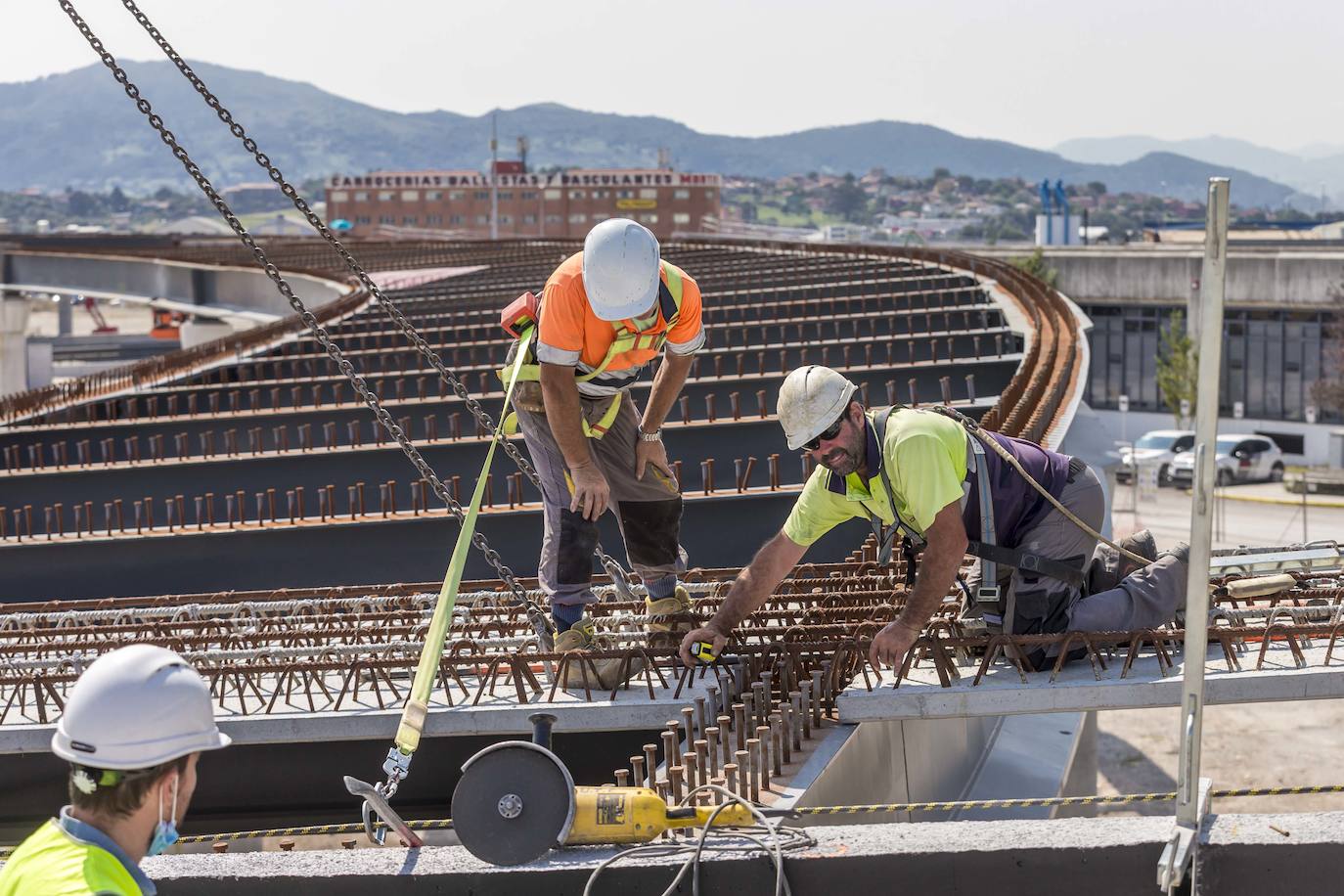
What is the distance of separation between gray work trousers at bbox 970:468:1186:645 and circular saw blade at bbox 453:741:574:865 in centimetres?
241

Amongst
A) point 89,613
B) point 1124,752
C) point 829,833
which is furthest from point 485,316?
point 829,833

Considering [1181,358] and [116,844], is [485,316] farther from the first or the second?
[1181,358]

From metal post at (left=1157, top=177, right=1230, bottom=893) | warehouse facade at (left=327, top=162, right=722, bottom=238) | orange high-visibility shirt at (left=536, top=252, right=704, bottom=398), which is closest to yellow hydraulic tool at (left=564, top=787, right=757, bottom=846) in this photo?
metal post at (left=1157, top=177, right=1230, bottom=893)

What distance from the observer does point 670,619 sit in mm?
7035

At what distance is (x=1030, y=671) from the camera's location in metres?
6.30

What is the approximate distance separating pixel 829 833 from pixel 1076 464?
223 centimetres

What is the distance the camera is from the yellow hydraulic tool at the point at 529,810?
15.5 ft

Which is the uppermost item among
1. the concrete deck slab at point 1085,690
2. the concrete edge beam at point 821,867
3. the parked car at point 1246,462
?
the concrete deck slab at point 1085,690

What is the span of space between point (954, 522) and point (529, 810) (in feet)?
6.63

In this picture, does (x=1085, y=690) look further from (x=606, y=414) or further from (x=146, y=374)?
(x=146, y=374)

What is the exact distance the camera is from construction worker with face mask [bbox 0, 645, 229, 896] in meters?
3.03

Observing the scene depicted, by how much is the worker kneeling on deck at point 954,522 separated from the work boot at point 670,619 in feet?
1.78

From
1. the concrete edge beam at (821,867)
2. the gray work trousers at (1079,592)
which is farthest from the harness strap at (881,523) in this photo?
the concrete edge beam at (821,867)

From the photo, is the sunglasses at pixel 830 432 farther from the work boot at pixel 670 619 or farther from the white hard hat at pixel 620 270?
the work boot at pixel 670 619
